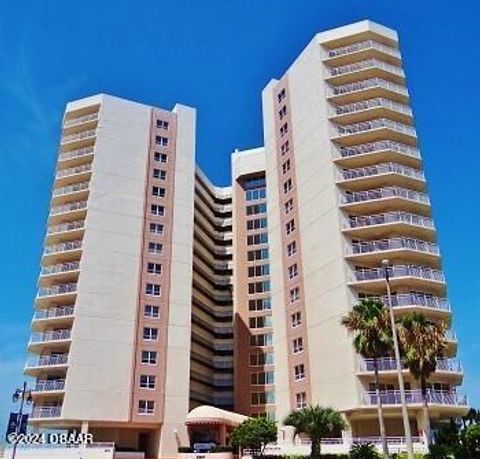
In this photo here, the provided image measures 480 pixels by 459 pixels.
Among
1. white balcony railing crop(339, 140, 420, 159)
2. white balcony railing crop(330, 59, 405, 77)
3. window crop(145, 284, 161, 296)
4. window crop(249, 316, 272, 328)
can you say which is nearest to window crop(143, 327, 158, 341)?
window crop(145, 284, 161, 296)

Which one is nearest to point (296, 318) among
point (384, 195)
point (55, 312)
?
point (384, 195)

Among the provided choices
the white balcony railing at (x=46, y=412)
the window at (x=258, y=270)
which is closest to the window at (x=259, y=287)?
the window at (x=258, y=270)

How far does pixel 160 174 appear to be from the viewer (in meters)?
77.4

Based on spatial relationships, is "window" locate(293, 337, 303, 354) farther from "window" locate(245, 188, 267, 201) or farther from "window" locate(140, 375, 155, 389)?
"window" locate(245, 188, 267, 201)

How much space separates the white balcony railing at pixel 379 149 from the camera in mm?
63875

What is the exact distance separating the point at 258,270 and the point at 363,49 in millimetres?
35236

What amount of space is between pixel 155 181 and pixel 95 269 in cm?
1530

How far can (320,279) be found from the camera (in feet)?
203

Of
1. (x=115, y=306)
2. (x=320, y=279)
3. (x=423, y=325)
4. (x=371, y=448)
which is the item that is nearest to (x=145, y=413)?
(x=115, y=306)

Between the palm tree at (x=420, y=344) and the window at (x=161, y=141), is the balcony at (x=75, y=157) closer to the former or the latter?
the window at (x=161, y=141)

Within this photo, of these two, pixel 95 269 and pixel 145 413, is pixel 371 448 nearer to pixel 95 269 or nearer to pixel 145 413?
pixel 145 413

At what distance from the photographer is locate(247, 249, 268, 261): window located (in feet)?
286

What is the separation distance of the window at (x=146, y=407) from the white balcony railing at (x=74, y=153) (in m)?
32.7

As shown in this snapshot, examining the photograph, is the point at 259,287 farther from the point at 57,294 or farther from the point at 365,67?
the point at 365,67
